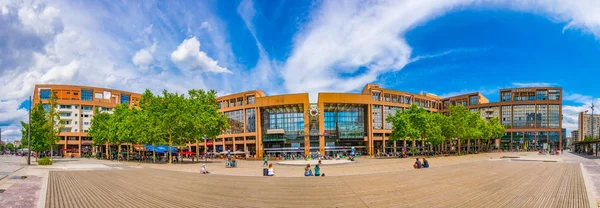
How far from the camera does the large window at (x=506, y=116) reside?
385 ft

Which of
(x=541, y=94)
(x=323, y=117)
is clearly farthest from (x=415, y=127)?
(x=541, y=94)

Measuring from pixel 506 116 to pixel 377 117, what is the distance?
56461mm

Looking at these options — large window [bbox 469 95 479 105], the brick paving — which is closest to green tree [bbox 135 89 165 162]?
the brick paving

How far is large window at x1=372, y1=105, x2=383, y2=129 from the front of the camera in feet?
313

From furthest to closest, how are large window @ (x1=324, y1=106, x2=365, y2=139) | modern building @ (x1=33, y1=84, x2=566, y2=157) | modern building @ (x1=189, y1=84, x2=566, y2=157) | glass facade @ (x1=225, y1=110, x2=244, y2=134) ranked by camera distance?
glass facade @ (x1=225, y1=110, x2=244, y2=134) → large window @ (x1=324, y1=106, x2=365, y2=139) → modern building @ (x1=33, y1=84, x2=566, y2=157) → modern building @ (x1=189, y1=84, x2=566, y2=157)

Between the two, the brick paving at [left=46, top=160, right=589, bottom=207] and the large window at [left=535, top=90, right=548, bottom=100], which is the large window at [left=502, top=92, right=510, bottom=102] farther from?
the brick paving at [left=46, top=160, right=589, bottom=207]

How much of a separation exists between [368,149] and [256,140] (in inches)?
1262

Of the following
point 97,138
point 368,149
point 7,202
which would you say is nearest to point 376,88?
point 368,149

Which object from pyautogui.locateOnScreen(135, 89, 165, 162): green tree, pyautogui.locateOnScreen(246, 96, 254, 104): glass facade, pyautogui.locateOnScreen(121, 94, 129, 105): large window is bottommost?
pyautogui.locateOnScreen(135, 89, 165, 162): green tree

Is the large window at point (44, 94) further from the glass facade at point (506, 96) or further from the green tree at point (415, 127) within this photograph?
the glass facade at point (506, 96)

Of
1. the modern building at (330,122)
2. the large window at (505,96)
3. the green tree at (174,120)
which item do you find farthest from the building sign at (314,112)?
the large window at (505,96)

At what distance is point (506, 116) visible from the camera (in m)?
118

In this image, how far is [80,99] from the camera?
106125mm

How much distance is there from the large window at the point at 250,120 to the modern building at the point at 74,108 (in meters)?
49.5
